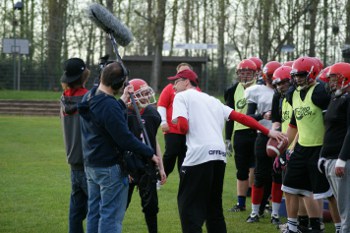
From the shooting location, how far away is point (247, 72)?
10266 mm

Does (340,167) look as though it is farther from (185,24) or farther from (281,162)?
(185,24)

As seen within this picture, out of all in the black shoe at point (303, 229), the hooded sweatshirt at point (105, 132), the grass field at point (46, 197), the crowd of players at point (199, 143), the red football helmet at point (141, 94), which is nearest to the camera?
the hooded sweatshirt at point (105, 132)

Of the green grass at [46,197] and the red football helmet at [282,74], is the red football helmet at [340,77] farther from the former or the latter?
the green grass at [46,197]

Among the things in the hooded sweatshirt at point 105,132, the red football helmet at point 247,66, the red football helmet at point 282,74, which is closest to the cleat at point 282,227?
the red football helmet at point 282,74

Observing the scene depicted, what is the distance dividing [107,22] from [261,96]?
337 cm

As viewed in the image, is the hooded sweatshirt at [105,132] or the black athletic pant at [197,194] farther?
the black athletic pant at [197,194]

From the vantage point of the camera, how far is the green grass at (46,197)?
29.9ft

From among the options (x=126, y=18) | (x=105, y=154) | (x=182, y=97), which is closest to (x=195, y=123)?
(x=182, y=97)

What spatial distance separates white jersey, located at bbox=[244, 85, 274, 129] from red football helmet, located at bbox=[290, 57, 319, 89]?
→ 74.6 inches

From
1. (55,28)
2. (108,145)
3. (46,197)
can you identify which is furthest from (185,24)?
(108,145)

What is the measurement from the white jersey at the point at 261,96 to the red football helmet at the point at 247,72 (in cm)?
39

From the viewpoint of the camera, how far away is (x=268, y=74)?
995 cm

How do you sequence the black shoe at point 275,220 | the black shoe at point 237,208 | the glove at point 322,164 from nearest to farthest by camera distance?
the glove at point 322,164, the black shoe at point 275,220, the black shoe at point 237,208

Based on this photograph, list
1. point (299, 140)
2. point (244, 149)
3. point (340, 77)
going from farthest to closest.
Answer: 1. point (244, 149)
2. point (299, 140)
3. point (340, 77)
